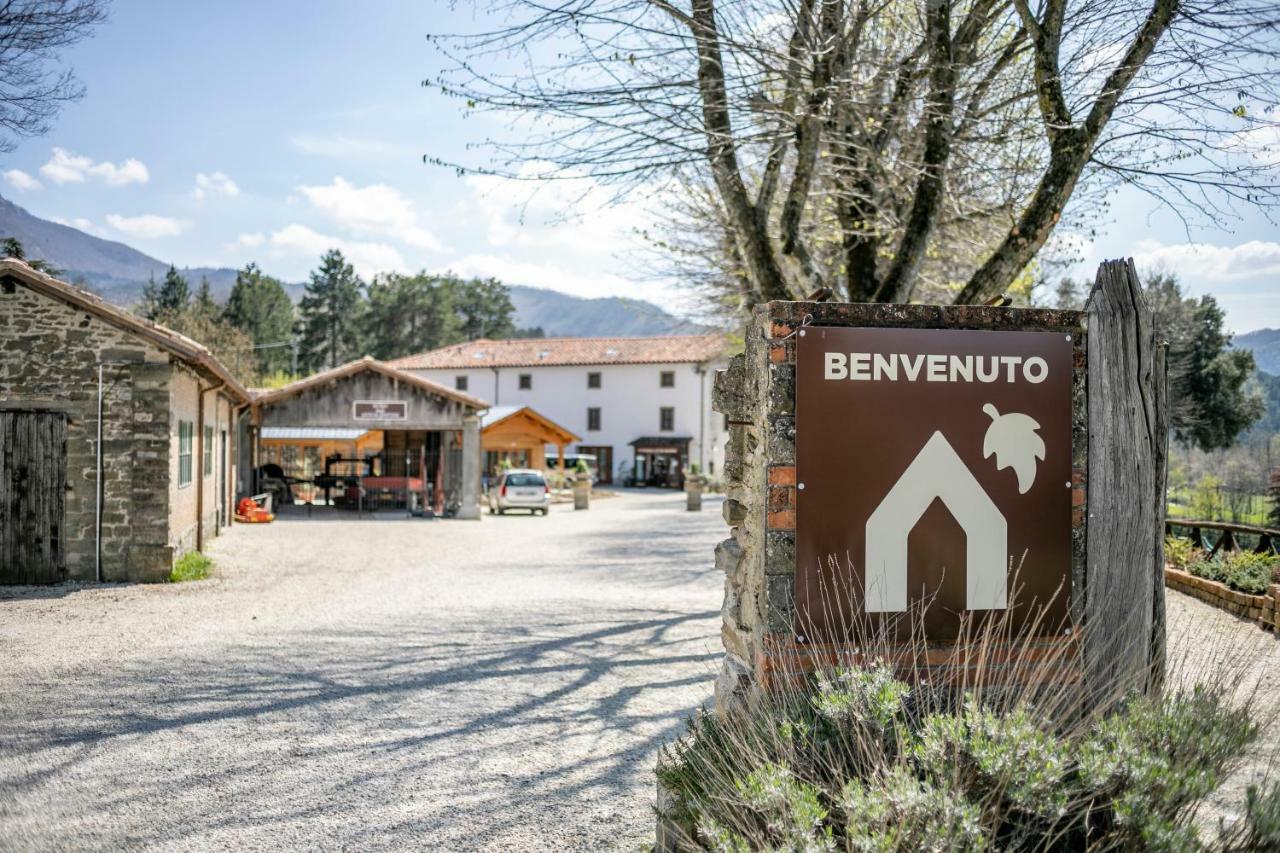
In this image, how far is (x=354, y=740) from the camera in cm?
597

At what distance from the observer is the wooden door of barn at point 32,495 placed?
12.2 metres

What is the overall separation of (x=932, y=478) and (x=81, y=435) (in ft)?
39.9

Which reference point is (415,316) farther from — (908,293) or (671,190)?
(908,293)

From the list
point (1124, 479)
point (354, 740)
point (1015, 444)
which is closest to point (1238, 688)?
point (1124, 479)

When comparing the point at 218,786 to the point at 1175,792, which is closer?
the point at 1175,792

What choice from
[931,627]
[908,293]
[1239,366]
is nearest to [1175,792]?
[931,627]

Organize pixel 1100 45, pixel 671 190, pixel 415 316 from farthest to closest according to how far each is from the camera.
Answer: pixel 415 316, pixel 671 190, pixel 1100 45

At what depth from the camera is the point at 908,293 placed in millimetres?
8352

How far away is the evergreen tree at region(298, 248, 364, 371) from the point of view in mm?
71375

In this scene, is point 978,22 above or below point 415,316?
below

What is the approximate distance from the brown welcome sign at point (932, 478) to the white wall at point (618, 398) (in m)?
45.6

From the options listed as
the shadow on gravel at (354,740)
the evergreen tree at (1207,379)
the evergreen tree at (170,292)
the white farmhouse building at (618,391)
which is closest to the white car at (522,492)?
the evergreen tree at (1207,379)

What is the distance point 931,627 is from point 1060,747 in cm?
112

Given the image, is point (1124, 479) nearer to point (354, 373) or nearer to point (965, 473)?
point (965, 473)
